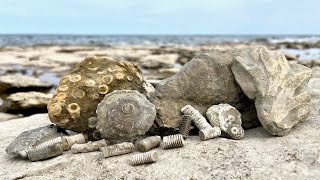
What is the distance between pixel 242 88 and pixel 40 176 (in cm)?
222

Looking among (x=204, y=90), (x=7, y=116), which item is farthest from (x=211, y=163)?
(x=7, y=116)

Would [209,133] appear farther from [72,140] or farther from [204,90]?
[72,140]

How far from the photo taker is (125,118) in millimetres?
3717

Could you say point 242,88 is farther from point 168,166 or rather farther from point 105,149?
point 105,149

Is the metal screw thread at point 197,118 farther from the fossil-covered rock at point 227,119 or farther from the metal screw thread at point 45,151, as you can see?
the metal screw thread at point 45,151

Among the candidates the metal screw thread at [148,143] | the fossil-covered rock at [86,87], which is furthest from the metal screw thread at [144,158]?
the fossil-covered rock at [86,87]

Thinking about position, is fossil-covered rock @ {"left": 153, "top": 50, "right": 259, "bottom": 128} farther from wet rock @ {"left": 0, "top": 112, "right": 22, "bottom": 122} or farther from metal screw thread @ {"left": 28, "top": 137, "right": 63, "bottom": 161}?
wet rock @ {"left": 0, "top": 112, "right": 22, "bottom": 122}

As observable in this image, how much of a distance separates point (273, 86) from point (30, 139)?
8.61 ft

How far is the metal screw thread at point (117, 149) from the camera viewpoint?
11.6 ft

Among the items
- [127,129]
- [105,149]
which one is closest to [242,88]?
[127,129]

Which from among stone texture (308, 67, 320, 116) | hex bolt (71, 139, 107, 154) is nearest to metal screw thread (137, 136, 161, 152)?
hex bolt (71, 139, 107, 154)

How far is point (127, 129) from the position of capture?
12.2 ft

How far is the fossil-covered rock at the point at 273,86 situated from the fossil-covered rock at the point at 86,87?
1286 millimetres

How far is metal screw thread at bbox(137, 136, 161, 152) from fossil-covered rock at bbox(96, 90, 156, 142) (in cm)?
15
